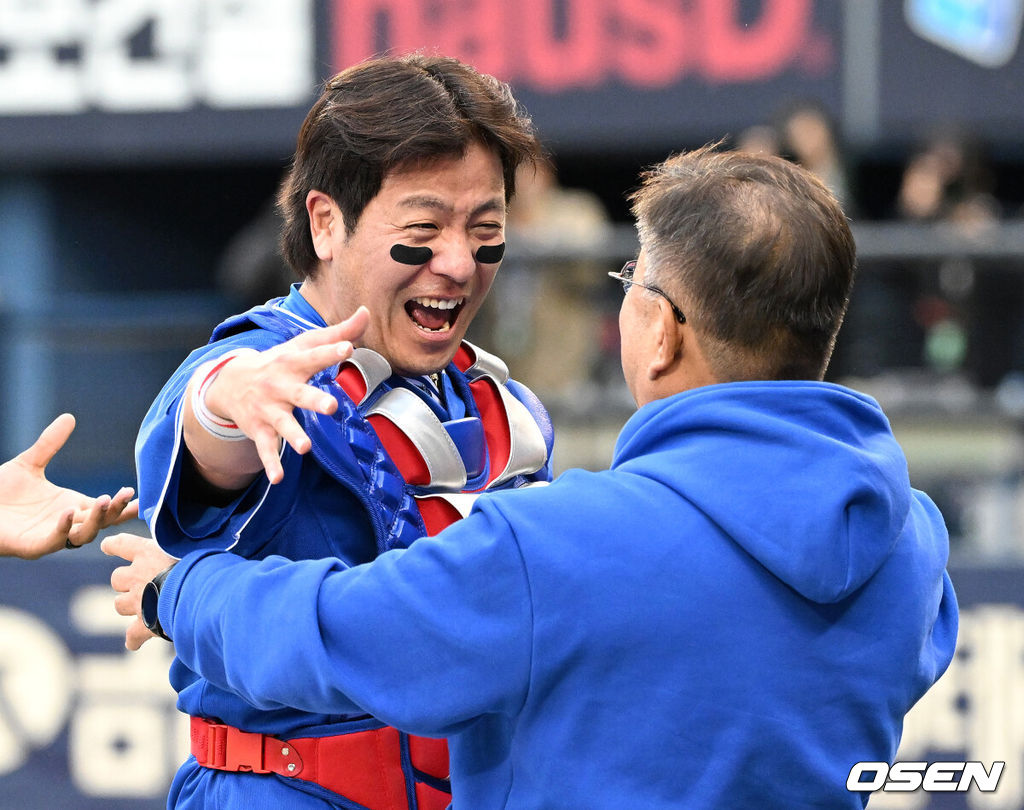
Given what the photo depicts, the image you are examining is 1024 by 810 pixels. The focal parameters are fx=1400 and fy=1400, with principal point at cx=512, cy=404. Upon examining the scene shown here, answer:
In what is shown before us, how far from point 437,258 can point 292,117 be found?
5.65 m

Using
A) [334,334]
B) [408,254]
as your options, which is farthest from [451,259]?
[334,334]

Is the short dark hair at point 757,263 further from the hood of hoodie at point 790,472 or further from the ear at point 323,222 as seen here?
the ear at point 323,222

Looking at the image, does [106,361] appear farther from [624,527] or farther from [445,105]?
[624,527]

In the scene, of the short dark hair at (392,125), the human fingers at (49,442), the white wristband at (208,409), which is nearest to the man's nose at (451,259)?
the short dark hair at (392,125)

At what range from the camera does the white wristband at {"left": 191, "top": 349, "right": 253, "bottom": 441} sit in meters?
1.72

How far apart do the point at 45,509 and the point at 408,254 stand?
78 centimetres

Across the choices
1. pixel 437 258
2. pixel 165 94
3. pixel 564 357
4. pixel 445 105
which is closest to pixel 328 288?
pixel 437 258

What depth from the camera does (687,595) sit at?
1591 mm

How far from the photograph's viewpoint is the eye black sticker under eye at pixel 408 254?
2037mm

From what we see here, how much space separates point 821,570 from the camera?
158 centimetres

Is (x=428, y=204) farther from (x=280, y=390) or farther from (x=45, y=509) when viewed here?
(x=45, y=509)

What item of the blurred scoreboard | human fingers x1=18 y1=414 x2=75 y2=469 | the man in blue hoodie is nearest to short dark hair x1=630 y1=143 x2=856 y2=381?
the man in blue hoodie

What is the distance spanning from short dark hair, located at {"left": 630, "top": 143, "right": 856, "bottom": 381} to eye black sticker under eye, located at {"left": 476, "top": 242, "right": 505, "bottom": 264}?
42 centimetres

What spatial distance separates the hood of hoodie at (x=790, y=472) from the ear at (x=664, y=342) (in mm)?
57
